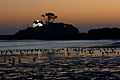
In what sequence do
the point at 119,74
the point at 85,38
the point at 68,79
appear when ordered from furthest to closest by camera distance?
1. the point at 85,38
2. the point at 119,74
3. the point at 68,79

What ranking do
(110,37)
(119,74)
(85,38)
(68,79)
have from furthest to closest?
(85,38)
(110,37)
(119,74)
(68,79)

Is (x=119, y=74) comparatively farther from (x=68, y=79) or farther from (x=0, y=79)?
(x=0, y=79)

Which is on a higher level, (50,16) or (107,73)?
(50,16)

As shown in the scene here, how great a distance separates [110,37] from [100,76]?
149032 mm

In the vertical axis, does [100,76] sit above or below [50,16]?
below

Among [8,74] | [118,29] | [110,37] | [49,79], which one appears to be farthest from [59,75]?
[118,29]

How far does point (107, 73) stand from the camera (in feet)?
102

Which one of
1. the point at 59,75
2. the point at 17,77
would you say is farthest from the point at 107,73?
the point at 17,77

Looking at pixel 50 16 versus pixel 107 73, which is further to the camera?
pixel 50 16

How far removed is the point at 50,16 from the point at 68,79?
565 ft

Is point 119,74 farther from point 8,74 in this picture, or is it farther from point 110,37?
point 110,37

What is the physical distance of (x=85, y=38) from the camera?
193 m

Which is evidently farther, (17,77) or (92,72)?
(92,72)

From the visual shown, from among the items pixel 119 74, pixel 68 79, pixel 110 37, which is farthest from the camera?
pixel 110 37
